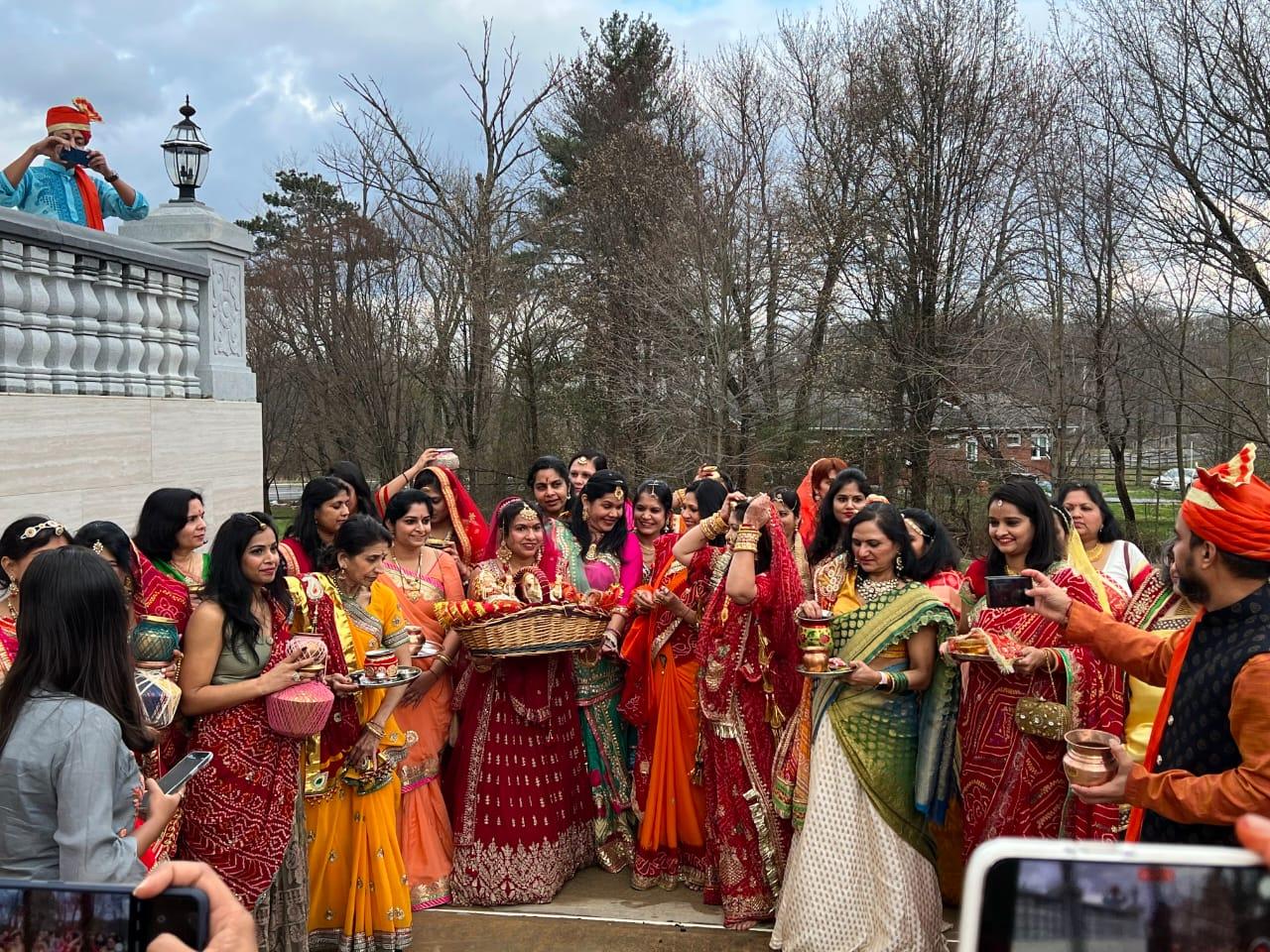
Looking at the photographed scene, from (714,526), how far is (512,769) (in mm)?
1523

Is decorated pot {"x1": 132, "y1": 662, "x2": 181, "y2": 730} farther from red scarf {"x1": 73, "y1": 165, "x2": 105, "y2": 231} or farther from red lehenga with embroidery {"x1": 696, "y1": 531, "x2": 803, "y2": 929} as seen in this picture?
red scarf {"x1": 73, "y1": 165, "x2": 105, "y2": 231}

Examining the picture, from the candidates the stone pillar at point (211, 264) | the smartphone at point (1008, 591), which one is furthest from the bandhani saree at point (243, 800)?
the stone pillar at point (211, 264)

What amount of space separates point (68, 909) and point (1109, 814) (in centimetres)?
344

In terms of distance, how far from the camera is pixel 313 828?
4.05 meters

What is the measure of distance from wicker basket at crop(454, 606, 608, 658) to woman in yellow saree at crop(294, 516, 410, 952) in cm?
36

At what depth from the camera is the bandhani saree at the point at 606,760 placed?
5.11 m

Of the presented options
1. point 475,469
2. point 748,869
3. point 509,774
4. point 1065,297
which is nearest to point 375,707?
point 509,774

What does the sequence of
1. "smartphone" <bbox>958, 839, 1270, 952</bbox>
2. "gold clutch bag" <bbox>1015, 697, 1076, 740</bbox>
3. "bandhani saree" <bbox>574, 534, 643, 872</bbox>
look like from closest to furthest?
"smartphone" <bbox>958, 839, 1270, 952</bbox>, "gold clutch bag" <bbox>1015, 697, 1076, 740</bbox>, "bandhani saree" <bbox>574, 534, 643, 872</bbox>

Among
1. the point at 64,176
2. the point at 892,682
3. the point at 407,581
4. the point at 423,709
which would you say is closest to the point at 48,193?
the point at 64,176

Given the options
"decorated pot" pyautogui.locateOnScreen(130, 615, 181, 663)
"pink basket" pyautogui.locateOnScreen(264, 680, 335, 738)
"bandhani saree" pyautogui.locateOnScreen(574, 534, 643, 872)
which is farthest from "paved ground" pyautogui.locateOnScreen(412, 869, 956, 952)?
"decorated pot" pyautogui.locateOnScreen(130, 615, 181, 663)

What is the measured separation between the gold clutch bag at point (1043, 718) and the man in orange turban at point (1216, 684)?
1119mm

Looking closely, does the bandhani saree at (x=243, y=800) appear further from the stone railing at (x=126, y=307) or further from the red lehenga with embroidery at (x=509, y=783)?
the stone railing at (x=126, y=307)

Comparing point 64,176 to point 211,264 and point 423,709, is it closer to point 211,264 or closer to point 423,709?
point 211,264

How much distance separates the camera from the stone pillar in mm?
7004
